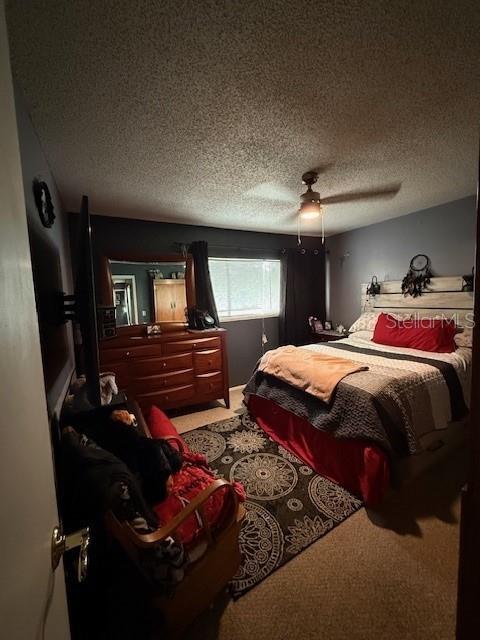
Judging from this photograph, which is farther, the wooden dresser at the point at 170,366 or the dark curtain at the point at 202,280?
the dark curtain at the point at 202,280

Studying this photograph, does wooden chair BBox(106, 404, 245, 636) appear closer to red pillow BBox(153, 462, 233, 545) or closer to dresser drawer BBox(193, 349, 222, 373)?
red pillow BBox(153, 462, 233, 545)

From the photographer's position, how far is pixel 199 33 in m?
0.92

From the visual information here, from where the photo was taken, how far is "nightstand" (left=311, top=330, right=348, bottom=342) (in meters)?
3.80

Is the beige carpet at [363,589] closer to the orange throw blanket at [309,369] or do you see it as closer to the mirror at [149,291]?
the orange throw blanket at [309,369]

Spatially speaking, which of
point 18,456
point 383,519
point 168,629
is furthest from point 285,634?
point 18,456

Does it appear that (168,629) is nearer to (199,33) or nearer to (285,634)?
(285,634)

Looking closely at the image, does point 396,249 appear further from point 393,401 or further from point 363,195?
point 393,401

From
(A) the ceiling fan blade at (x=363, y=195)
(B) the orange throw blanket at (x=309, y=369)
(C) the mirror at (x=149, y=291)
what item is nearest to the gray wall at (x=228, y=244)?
(C) the mirror at (x=149, y=291)

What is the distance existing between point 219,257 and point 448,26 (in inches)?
112

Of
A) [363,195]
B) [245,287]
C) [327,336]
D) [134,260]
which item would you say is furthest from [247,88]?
[327,336]

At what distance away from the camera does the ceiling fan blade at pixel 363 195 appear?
243 cm

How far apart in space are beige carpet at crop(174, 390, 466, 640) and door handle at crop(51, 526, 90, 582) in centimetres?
94

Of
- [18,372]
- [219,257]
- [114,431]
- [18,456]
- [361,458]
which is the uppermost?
[219,257]

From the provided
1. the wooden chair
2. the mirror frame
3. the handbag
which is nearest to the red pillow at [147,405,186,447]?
the wooden chair
